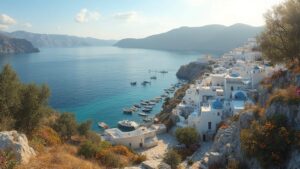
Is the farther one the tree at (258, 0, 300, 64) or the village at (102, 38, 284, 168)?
the village at (102, 38, 284, 168)

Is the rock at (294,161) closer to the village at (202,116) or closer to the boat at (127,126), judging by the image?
the village at (202,116)

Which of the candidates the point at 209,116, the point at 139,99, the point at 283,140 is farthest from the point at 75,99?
the point at 283,140

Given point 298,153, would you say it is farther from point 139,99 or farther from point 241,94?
point 139,99

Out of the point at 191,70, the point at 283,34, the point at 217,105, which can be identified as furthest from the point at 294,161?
the point at 191,70

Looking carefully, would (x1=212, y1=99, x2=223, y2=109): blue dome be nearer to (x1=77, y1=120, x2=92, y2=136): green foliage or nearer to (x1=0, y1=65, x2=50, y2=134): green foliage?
(x1=77, y1=120, x2=92, y2=136): green foliage

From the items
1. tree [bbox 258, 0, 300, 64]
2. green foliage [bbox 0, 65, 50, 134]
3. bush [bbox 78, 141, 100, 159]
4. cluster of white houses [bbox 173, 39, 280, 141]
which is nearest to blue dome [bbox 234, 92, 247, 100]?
cluster of white houses [bbox 173, 39, 280, 141]

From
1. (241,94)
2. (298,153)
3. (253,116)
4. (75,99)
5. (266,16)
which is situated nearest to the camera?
(298,153)

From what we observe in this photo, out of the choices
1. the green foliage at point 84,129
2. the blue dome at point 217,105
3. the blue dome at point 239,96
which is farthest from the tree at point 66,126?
the blue dome at point 239,96
